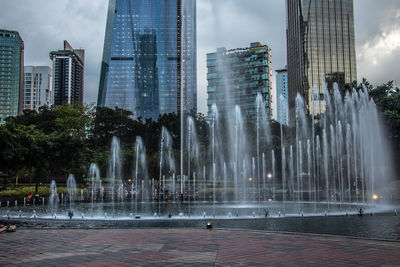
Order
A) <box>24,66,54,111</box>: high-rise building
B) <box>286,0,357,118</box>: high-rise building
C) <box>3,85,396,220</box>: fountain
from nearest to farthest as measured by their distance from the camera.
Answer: <box>3,85,396,220</box>: fountain < <box>286,0,357,118</box>: high-rise building < <box>24,66,54,111</box>: high-rise building

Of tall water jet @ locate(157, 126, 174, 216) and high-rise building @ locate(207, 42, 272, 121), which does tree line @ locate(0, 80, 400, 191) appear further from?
high-rise building @ locate(207, 42, 272, 121)

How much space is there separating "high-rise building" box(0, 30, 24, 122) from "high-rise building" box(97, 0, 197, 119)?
203 feet

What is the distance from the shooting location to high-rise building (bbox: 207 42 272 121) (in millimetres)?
121312

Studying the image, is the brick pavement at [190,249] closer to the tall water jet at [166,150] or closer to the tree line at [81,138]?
the tree line at [81,138]

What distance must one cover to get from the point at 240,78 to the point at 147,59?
106 ft

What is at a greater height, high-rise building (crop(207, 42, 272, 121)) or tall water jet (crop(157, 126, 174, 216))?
high-rise building (crop(207, 42, 272, 121))

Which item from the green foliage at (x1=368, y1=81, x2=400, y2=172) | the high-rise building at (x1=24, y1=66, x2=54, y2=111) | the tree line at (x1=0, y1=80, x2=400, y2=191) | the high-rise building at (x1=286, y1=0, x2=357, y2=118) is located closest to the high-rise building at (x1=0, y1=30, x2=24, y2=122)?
the high-rise building at (x1=24, y1=66, x2=54, y2=111)

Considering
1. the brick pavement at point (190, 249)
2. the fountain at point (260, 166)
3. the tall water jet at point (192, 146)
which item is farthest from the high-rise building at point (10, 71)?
the brick pavement at point (190, 249)

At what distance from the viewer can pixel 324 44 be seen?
368 ft

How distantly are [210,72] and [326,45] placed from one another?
38926 millimetres

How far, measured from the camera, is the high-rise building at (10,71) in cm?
16550

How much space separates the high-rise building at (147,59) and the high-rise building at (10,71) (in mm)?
62017

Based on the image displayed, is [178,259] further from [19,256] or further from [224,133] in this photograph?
[224,133]

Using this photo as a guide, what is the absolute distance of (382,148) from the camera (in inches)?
1511
